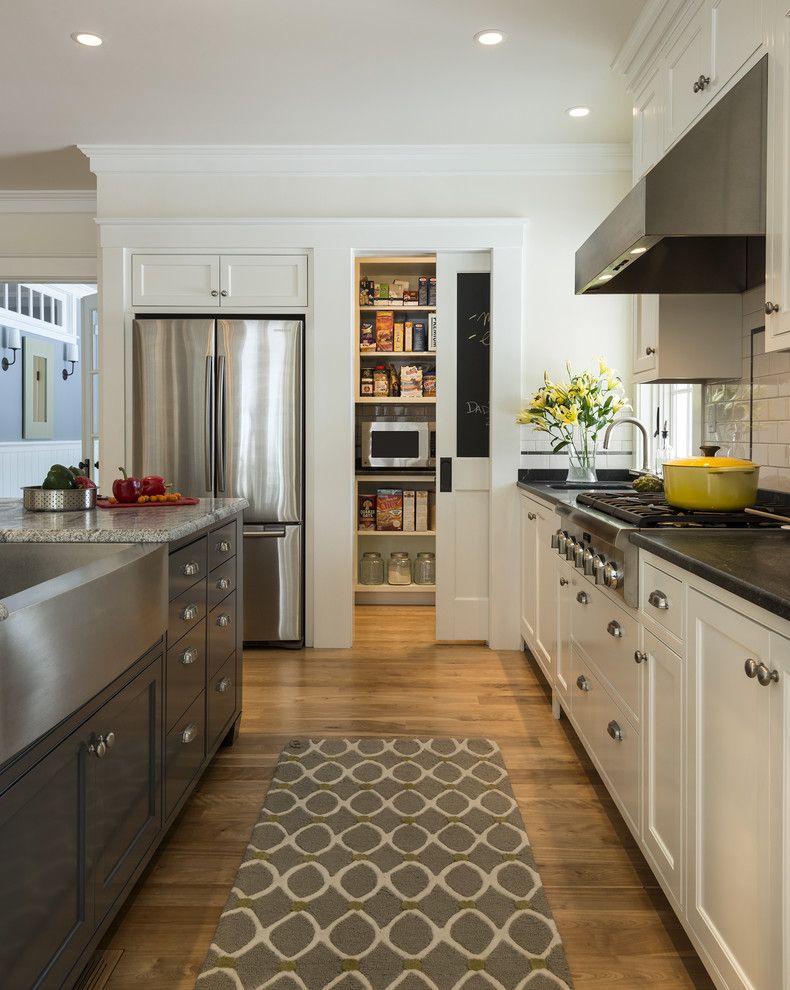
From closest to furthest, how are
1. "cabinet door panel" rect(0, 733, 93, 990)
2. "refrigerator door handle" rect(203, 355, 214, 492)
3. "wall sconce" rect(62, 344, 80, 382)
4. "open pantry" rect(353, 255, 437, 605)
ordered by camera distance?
"cabinet door panel" rect(0, 733, 93, 990), "refrigerator door handle" rect(203, 355, 214, 492), "open pantry" rect(353, 255, 437, 605), "wall sconce" rect(62, 344, 80, 382)

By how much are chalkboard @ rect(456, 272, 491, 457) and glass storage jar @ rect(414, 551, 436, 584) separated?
139 centimetres

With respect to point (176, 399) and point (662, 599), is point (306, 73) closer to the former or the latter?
point (176, 399)

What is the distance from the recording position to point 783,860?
1.19 m

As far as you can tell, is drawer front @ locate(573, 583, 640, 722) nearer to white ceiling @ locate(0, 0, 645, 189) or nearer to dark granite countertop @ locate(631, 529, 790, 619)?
dark granite countertop @ locate(631, 529, 790, 619)

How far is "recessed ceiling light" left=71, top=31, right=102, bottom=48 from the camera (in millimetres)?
3101

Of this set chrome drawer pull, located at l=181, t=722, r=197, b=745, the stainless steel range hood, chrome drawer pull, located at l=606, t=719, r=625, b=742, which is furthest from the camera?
chrome drawer pull, located at l=181, t=722, r=197, b=745

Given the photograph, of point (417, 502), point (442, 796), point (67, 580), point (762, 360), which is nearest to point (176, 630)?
point (67, 580)

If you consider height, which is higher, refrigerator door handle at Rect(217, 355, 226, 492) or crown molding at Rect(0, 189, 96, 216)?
crown molding at Rect(0, 189, 96, 216)

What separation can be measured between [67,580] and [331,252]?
316 centimetres

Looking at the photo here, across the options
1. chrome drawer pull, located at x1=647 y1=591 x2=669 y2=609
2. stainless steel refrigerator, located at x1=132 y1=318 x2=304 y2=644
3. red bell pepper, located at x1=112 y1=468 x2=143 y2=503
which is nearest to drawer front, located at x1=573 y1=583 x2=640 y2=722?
chrome drawer pull, located at x1=647 y1=591 x2=669 y2=609

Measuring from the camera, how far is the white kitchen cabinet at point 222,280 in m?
4.31

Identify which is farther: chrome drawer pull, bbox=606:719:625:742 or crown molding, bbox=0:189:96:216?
crown molding, bbox=0:189:96:216

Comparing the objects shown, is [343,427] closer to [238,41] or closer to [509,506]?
[509,506]

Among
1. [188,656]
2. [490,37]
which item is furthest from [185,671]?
[490,37]
